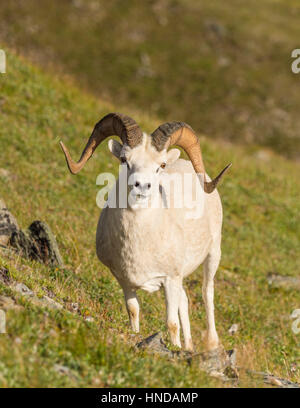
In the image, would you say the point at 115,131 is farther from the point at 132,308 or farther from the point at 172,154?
the point at 132,308

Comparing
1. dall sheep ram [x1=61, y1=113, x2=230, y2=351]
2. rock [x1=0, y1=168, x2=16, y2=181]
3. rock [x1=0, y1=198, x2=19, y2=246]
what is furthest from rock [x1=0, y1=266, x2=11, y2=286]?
rock [x1=0, y1=168, x2=16, y2=181]

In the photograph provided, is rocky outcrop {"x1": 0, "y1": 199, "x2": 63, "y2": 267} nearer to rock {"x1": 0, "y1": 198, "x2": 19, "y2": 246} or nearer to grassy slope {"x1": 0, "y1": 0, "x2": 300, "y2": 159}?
rock {"x1": 0, "y1": 198, "x2": 19, "y2": 246}

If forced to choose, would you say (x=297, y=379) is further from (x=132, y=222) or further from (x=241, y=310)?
(x=241, y=310)

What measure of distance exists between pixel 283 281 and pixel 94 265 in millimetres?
5768

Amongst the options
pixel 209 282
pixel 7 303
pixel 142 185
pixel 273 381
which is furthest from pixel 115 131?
pixel 273 381

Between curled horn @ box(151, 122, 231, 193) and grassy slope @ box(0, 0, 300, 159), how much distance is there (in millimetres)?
34943

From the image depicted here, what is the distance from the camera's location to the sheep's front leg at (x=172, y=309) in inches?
332

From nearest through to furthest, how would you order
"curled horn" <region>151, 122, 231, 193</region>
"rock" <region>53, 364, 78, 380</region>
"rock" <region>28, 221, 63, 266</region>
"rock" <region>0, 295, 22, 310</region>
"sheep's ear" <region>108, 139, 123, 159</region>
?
1. "rock" <region>53, 364, 78, 380</region>
2. "rock" <region>0, 295, 22, 310</region>
3. "curled horn" <region>151, 122, 231, 193</region>
4. "sheep's ear" <region>108, 139, 123, 159</region>
5. "rock" <region>28, 221, 63, 266</region>

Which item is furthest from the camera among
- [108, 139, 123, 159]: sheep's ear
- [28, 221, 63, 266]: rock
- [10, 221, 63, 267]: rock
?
[28, 221, 63, 266]: rock

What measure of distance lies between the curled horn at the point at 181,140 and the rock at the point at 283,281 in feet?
21.9

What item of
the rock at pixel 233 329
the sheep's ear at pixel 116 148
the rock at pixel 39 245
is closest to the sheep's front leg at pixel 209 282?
the rock at pixel 233 329

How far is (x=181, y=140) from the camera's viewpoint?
360 inches

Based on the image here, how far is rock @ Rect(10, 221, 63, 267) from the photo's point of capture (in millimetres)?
11070

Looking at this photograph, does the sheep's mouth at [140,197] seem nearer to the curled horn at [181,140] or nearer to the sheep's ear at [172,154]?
the curled horn at [181,140]
